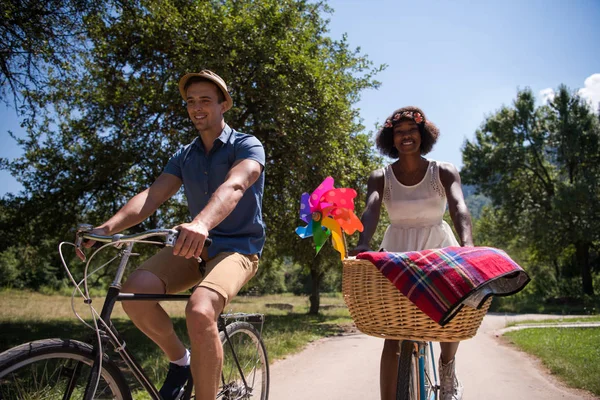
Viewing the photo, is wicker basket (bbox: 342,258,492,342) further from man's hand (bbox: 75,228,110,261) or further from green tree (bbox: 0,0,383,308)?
green tree (bbox: 0,0,383,308)

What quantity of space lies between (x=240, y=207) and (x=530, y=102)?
30.8 metres

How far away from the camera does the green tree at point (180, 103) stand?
32.6ft

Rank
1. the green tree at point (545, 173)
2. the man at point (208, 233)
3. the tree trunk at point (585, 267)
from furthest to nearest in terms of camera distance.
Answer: the tree trunk at point (585, 267) → the green tree at point (545, 173) → the man at point (208, 233)

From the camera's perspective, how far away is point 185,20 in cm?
1006

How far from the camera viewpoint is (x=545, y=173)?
1163 inches

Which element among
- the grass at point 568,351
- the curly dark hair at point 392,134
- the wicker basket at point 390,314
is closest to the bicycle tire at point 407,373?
the wicker basket at point 390,314

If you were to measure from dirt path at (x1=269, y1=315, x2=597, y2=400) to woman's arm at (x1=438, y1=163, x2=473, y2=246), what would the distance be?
268 cm

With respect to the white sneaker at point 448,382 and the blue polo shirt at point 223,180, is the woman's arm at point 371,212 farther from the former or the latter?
the white sneaker at point 448,382

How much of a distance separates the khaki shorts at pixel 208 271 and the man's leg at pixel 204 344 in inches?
4.9

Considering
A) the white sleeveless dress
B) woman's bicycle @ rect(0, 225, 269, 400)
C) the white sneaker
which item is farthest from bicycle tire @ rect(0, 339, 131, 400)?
the white sneaker

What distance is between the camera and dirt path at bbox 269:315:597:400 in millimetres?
5090

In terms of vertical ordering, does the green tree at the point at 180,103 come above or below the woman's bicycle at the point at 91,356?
above

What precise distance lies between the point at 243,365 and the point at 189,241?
5.20ft

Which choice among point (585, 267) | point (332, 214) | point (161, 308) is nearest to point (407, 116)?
point (332, 214)
